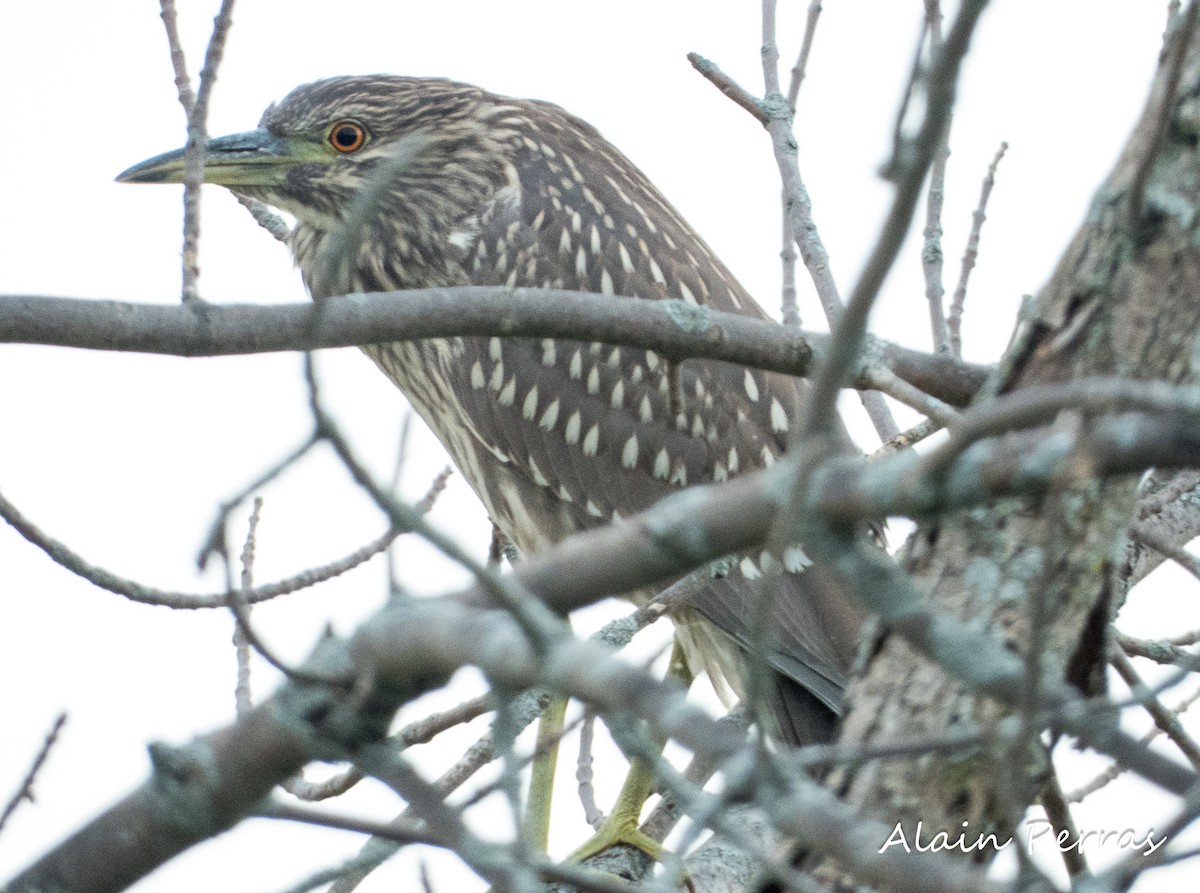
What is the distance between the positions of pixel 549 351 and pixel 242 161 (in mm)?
1144

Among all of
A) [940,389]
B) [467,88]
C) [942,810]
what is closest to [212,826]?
[942,810]

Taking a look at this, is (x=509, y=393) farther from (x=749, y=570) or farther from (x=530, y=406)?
(x=749, y=570)

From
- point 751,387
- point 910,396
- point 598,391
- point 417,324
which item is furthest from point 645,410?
point 417,324

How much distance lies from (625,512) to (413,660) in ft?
9.43

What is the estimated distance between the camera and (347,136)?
472 centimetres

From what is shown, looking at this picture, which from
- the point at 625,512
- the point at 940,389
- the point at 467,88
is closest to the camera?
the point at 940,389

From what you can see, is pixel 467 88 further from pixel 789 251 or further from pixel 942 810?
pixel 942 810

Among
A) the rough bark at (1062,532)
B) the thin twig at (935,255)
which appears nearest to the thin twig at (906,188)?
the rough bark at (1062,532)

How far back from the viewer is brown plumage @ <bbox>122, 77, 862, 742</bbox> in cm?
405

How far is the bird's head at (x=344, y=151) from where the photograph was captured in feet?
15.0

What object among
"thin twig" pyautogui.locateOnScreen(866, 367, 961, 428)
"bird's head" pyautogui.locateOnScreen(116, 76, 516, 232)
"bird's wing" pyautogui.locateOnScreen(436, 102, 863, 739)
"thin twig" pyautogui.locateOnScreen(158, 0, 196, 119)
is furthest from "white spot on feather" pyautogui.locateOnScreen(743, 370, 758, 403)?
"thin twig" pyautogui.locateOnScreen(158, 0, 196, 119)

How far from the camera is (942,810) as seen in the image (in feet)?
5.60

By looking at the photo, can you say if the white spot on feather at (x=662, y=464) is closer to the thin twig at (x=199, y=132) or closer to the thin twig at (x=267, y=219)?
the thin twig at (x=267, y=219)

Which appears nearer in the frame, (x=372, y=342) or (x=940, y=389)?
(x=372, y=342)
